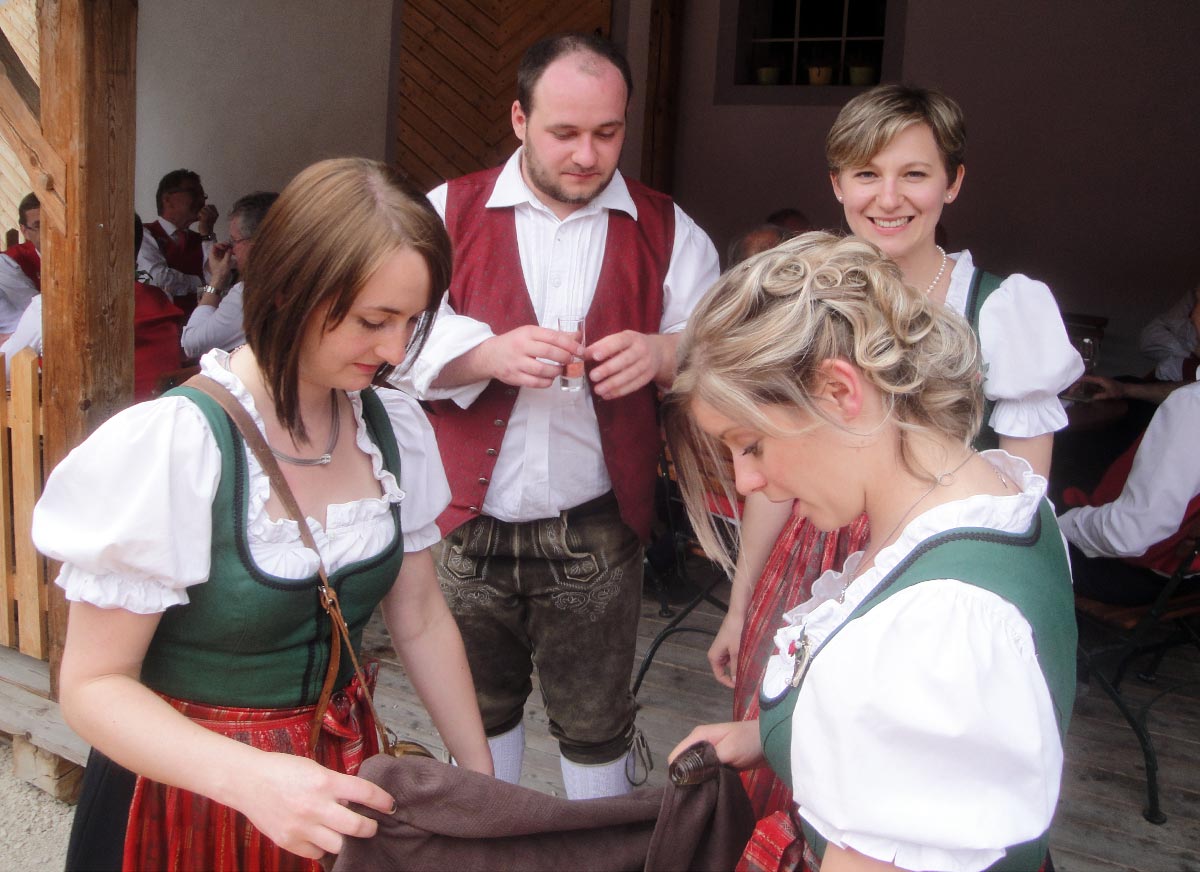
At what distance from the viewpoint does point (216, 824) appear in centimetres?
134

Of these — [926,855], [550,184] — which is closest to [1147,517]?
[550,184]

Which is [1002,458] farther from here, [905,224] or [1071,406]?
[1071,406]

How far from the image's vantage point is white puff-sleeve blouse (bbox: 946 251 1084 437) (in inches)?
67.2

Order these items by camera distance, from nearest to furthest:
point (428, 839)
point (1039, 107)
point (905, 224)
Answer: point (428, 839) < point (905, 224) < point (1039, 107)

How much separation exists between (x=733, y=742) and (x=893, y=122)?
3.54 ft

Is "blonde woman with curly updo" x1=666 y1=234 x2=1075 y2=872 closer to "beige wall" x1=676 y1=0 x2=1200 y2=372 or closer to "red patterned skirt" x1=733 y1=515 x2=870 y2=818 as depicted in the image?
"red patterned skirt" x1=733 y1=515 x2=870 y2=818

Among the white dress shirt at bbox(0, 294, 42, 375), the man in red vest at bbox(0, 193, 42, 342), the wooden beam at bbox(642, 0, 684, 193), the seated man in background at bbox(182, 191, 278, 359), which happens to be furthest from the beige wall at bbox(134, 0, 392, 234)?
the white dress shirt at bbox(0, 294, 42, 375)

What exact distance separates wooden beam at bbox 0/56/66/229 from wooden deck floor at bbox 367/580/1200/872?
1731 millimetres

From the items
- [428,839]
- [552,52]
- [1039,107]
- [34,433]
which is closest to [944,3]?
[1039,107]

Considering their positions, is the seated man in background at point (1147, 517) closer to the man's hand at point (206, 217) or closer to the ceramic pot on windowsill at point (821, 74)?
the ceramic pot on windowsill at point (821, 74)

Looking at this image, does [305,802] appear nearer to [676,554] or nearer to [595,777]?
[595,777]

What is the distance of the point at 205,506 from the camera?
1.18 m

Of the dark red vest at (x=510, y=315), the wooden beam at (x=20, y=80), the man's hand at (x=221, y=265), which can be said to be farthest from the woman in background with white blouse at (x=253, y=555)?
the man's hand at (x=221, y=265)

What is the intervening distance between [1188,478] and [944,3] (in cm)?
414
